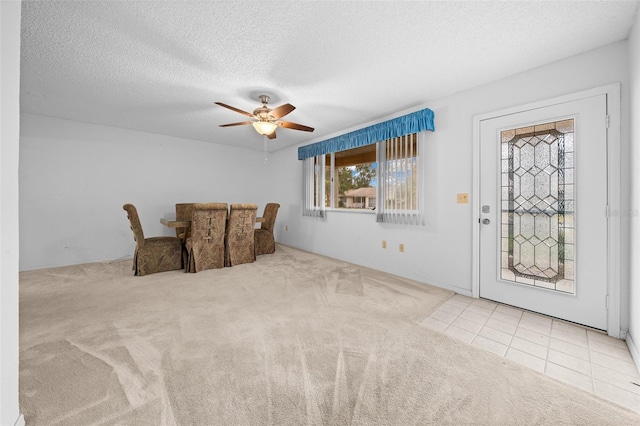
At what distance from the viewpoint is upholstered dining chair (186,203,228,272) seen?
11.5ft

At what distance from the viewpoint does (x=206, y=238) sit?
142 inches

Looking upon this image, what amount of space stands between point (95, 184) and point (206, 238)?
2291 millimetres

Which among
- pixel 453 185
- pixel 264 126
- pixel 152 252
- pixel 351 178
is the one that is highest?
pixel 264 126

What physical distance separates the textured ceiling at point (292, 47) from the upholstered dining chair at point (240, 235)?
156 cm

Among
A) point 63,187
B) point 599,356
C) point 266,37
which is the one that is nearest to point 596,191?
point 599,356

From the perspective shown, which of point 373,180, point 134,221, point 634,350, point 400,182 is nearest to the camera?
point 634,350

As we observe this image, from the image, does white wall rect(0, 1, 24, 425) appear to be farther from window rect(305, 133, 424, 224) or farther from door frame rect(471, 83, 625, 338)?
door frame rect(471, 83, 625, 338)

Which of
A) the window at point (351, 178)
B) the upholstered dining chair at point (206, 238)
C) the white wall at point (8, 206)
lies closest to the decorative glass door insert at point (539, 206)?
the window at point (351, 178)

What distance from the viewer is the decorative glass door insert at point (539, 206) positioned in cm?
214

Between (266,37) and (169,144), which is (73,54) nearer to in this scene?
(266,37)

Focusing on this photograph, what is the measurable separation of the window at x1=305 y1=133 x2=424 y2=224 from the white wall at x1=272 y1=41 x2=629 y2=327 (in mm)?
179

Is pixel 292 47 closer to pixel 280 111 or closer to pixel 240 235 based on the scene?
pixel 280 111

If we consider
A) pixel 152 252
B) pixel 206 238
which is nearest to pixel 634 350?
pixel 206 238

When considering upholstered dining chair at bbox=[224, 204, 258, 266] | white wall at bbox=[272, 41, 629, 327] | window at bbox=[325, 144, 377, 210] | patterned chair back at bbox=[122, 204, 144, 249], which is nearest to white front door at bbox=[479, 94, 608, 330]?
white wall at bbox=[272, 41, 629, 327]
